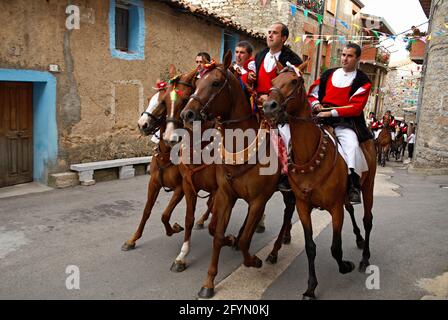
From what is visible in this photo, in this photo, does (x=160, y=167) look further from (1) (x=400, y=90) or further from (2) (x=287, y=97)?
(1) (x=400, y=90)

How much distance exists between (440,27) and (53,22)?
11244 millimetres

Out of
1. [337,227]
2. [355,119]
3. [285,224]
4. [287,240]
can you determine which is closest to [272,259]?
[285,224]

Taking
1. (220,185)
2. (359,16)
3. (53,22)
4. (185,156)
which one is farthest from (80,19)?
(359,16)

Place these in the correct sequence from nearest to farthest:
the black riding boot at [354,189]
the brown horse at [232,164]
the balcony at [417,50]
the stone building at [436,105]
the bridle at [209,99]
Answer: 1. the bridle at [209,99]
2. the brown horse at [232,164]
3. the black riding boot at [354,189]
4. the stone building at [436,105]
5. the balcony at [417,50]

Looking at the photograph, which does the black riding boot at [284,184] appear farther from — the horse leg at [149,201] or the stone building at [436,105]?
the stone building at [436,105]

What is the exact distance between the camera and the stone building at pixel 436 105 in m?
12.4

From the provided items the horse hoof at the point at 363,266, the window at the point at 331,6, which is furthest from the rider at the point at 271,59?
the window at the point at 331,6

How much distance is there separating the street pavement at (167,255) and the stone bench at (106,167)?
694 mm

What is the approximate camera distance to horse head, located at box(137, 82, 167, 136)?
173 inches

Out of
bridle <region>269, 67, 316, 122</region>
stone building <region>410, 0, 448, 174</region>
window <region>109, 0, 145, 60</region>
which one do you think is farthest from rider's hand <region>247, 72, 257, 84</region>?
stone building <region>410, 0, 448, 174</region>

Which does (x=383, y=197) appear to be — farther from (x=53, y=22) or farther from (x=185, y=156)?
(x=53, y=22)

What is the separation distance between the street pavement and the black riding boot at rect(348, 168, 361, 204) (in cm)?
97

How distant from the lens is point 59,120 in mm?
8289
